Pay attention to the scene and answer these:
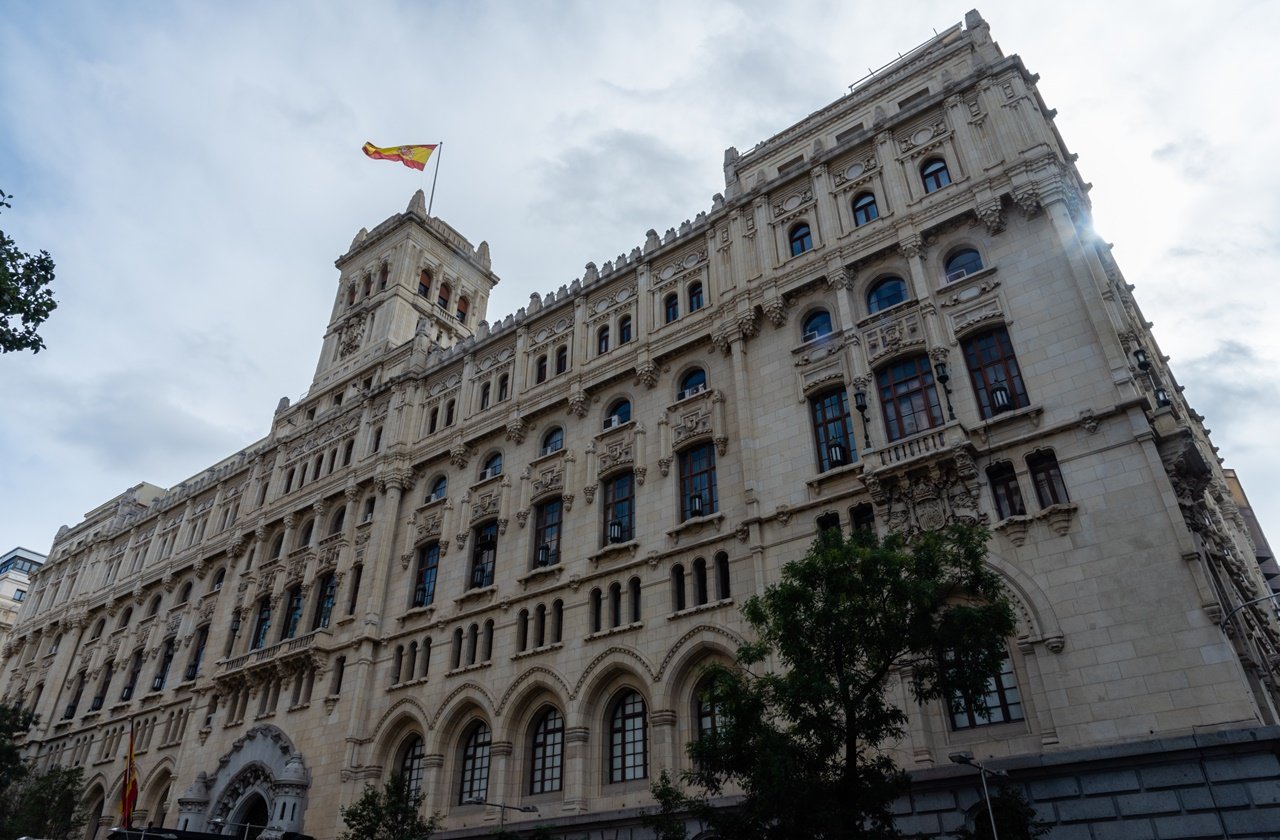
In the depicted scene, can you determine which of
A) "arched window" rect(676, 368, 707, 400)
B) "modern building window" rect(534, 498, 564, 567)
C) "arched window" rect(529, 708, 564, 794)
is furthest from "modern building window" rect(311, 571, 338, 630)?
"arched window" rect(676, 368, 707, 400)

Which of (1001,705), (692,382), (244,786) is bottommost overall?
(1001,705)

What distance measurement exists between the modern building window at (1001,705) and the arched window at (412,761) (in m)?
19.8

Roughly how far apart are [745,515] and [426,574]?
16.6m

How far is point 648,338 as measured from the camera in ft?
117

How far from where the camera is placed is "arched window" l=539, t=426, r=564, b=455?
37094 millimetres

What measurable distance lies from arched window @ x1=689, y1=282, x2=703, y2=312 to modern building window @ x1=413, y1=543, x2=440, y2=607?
15.0 meters

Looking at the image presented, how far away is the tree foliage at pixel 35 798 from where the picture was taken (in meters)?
40.2

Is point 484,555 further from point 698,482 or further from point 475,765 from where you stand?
point 698,482

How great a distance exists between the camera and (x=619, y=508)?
32844 mm

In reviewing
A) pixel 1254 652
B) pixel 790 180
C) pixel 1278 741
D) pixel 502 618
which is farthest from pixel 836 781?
pixel 790 180

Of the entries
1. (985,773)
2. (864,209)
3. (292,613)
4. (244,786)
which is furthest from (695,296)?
(244,786)

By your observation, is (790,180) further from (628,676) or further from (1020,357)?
(628,676)

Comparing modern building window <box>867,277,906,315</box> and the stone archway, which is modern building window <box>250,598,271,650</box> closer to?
the stone archway

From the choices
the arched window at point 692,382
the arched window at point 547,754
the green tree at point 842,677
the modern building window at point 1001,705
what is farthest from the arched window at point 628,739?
the arched window at point 692,382
